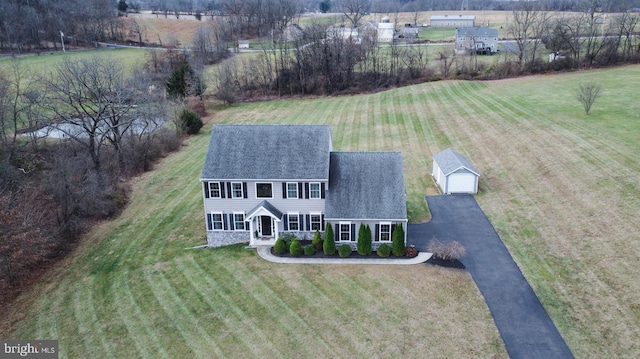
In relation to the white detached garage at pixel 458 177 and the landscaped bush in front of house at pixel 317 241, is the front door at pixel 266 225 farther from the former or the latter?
the white detached garage at pixel 458 177

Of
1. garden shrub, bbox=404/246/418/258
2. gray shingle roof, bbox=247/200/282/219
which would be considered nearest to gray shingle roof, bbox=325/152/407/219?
garden shrub, bbox=404/246/418/258

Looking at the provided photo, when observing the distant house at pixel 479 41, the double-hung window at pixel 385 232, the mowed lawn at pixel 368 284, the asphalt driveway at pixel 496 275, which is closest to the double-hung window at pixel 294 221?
the mowed lawn at pixel 368 284

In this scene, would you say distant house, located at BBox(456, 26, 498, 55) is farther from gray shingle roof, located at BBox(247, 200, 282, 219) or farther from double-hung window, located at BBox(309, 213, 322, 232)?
gray shingle roof, located at BBox(247, 200, 282, 219)

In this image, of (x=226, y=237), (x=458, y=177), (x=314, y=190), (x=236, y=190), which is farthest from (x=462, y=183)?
(x=226, y=237)

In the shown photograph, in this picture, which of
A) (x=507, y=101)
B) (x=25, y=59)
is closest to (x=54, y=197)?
(x=507, y=101)

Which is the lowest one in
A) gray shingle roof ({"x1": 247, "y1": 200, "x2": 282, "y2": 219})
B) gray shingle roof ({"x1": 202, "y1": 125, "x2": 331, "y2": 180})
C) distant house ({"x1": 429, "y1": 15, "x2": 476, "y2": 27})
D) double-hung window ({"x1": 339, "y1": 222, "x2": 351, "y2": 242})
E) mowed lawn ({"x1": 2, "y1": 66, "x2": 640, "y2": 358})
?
mowed lawn ({"x1": 2, "y1": 66, "x2": 640, "y2": 358})

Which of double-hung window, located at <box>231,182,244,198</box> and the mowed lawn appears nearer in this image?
the mowed lawn
